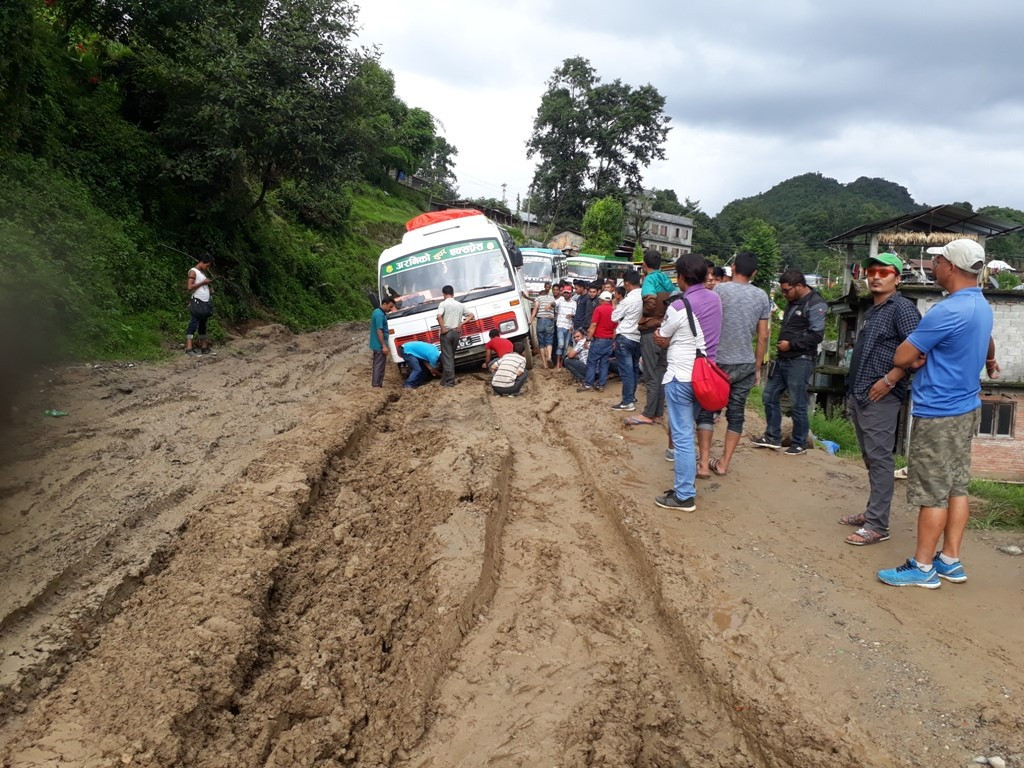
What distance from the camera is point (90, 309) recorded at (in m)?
9.46

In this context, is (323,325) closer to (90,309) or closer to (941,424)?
(90,309)

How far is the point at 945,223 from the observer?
22953 mm

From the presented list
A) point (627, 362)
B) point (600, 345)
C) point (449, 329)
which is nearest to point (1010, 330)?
point (600, 345)

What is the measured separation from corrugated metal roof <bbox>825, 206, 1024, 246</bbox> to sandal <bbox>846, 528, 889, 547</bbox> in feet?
72.4

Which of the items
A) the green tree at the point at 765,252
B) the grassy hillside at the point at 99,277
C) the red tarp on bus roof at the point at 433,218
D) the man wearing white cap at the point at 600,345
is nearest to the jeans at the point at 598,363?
the man wearing white cap at the point at 600,345

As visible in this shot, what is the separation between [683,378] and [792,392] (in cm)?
191

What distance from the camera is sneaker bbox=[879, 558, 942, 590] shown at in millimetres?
3490

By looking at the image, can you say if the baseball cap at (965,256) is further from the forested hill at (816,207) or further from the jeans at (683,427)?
the forested hill at (816,207)

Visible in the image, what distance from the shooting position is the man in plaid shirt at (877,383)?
4.01 meters

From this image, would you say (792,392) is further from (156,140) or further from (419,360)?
(156,140)

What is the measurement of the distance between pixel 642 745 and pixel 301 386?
24.1 feet

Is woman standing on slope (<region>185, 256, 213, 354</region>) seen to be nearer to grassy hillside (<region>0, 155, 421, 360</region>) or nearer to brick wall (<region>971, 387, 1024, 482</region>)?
grassy hillside (<region>0, 155, 421, 360</region>)

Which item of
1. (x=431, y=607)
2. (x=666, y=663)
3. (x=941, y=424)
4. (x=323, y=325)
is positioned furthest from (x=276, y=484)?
(x=323, y=325)

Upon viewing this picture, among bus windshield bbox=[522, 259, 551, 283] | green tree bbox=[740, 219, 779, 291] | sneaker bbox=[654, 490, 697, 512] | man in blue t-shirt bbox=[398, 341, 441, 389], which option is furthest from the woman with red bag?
green tree bbox=[740, 219, 779, 291]
